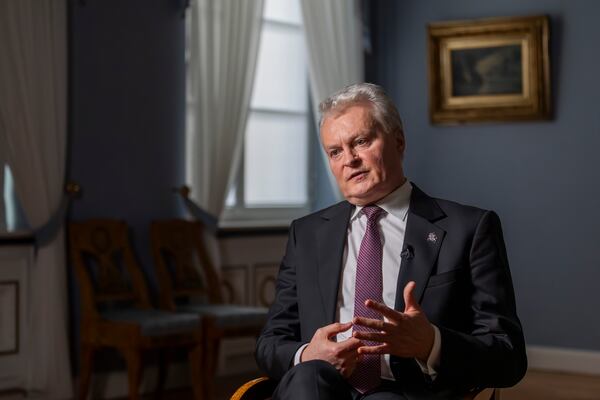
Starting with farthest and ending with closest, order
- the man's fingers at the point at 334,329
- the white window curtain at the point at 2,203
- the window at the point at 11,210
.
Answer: the window at the point at 11,210, the white window curtain at the point at 2,203, the man's fingers at the point at 334,329

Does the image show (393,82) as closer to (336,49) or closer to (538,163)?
(336,49)

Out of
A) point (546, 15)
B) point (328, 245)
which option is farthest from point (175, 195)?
point (328, 245)

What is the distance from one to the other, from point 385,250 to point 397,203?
0.51ft

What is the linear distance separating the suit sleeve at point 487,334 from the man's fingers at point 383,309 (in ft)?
0.66

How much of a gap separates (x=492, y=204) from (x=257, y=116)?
1.82 m

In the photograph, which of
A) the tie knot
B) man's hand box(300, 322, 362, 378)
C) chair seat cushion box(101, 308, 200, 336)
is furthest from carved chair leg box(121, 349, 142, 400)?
man's hand box(300, 322, 362, 378)

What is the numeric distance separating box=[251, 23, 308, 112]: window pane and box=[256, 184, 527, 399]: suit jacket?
398 centimetres

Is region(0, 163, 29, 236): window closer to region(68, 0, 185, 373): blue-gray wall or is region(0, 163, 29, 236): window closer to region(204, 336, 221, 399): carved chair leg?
region(68, 0, 185, 373): blue-gray wall

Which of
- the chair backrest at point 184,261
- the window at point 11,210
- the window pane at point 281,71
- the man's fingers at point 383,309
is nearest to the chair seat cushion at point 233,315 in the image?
the chair backrest at point 184,261

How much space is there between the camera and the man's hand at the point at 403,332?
7.43ft

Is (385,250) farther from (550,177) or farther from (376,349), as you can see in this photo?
(550,177)

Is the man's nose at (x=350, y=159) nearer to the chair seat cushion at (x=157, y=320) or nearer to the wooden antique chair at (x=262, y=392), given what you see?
the wooden antique chair at (x=262, y=392)

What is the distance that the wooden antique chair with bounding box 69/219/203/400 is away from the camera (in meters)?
4.90

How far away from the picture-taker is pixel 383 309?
2.24m
